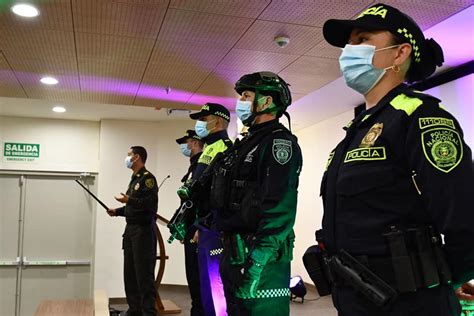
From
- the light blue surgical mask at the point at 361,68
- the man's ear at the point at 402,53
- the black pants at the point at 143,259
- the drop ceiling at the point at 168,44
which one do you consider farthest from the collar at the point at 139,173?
the man's ear at the point at 402,53

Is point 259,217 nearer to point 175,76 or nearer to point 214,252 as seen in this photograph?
point 214,252

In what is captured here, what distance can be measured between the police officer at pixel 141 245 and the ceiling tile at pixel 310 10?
235 cm

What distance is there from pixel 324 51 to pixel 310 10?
0.83 metres

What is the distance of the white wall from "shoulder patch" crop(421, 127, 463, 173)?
6838mm

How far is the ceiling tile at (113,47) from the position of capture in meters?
3.82

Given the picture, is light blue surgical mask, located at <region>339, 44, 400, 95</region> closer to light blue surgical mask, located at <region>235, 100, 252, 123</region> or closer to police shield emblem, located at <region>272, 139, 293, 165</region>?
police shield emblem, located at <region>272, 139, 293, 165</region>

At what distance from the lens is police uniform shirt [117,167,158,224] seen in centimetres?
491

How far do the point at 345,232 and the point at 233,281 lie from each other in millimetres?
1110

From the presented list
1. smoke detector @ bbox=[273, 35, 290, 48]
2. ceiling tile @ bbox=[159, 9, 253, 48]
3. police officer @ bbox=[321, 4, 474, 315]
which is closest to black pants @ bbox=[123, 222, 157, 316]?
ceiling tile @ bbox=[159, 9, 253, 48]

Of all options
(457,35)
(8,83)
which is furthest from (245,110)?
(8,83)

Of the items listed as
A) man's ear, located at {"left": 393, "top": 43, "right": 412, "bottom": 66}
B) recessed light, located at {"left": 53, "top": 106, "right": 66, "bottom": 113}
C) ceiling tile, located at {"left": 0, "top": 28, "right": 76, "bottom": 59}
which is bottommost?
man's ear, located at {"left": 393, "top": 43, "right": 412, "bottom": 66}

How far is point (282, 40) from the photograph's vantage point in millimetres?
3805

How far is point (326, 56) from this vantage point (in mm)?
4203

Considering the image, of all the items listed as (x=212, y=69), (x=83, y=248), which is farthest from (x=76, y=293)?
(x=212, y=69)
